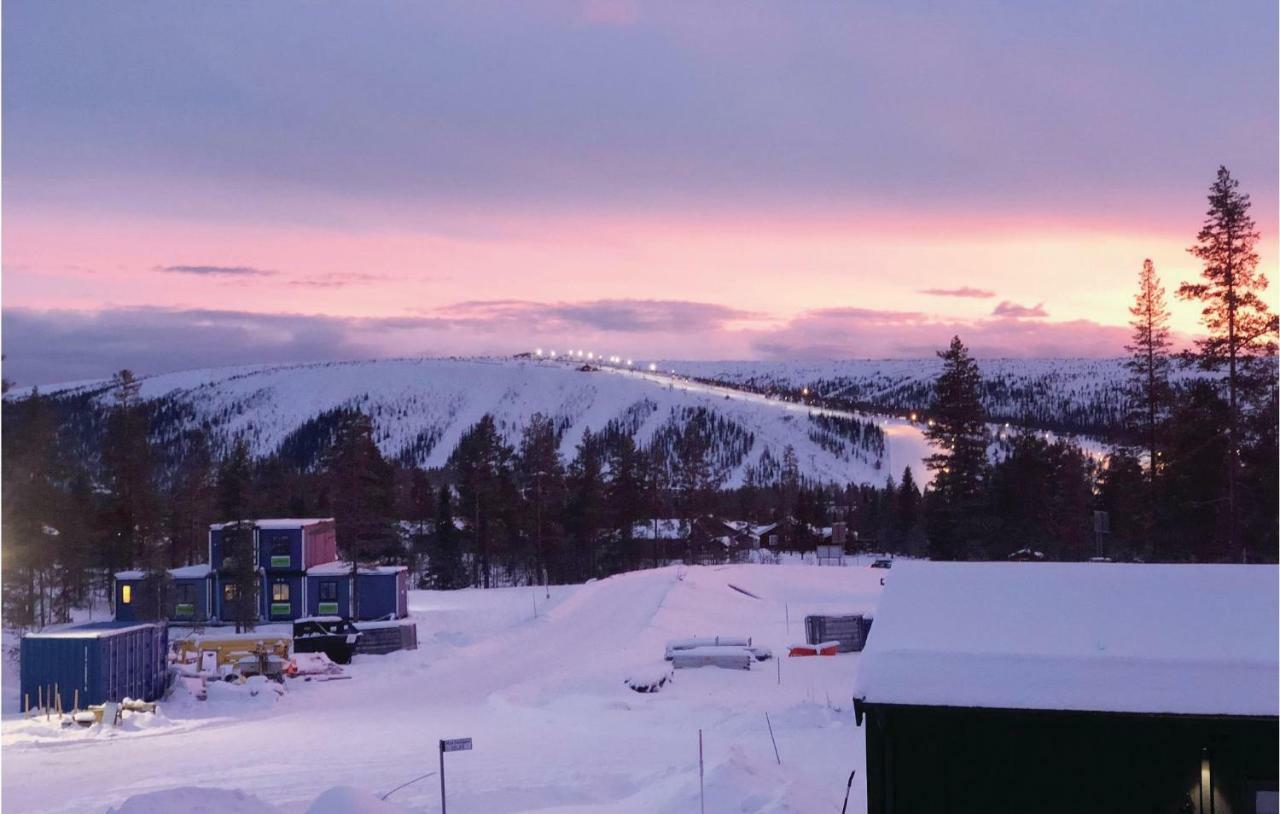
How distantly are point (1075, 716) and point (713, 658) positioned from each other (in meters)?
18.6

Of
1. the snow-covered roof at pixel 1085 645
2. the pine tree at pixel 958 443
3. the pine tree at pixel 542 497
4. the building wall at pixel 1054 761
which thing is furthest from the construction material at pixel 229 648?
the pine tree at pixel 542 497

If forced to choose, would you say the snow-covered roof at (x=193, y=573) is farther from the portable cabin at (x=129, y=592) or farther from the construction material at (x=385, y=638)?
the construction material at (x=385, y=638)

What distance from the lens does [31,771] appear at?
17.0 meters

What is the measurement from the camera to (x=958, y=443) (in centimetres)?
4612

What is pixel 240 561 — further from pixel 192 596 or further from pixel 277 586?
pixel 192 596

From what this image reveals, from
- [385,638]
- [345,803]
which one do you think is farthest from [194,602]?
[345,803]

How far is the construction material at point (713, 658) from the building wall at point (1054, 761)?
693 inches

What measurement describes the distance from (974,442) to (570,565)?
28.6m

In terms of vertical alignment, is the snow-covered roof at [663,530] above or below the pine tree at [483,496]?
below

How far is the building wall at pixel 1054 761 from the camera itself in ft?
28.8

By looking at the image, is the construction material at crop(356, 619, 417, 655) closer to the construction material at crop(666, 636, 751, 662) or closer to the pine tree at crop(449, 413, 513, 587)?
the construction material at crop(666, 636, 751, 662)

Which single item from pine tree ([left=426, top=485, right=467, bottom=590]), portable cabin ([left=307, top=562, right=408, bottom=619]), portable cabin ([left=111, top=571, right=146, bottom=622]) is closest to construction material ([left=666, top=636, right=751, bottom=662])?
portable cabin ([left=307, top=562, right=408, bottom=619])

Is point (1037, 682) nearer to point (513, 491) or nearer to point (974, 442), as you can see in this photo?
point (974, 442)

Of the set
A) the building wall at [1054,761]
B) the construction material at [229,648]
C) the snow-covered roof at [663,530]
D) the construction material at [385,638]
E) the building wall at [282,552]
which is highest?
the building wall at [1054,761]
